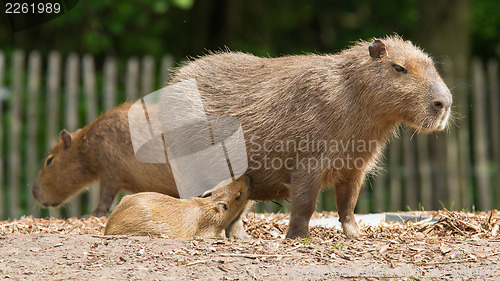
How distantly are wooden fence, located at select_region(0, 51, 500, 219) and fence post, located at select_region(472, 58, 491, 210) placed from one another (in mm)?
14

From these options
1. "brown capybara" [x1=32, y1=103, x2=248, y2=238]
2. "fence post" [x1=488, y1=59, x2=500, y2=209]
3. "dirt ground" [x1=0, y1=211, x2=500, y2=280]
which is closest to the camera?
"dirt ground" [x1=0, y1=211, x2=500, y2=280]

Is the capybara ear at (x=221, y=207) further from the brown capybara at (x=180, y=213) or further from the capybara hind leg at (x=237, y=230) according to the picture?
the capybara hind leg at (x=237, y=230)

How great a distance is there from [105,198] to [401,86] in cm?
352

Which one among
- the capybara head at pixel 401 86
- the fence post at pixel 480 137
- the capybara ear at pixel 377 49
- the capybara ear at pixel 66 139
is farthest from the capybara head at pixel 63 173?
the fence post at pixel 480 137

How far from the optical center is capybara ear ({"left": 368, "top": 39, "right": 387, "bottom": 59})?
4.44 meters

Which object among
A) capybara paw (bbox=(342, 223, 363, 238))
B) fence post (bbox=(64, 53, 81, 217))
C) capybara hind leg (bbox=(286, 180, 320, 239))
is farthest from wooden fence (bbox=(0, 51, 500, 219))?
capybara hind leg (bbox=(286, 180, 320, 239))

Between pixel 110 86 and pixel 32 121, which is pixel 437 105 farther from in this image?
pixel 32 121

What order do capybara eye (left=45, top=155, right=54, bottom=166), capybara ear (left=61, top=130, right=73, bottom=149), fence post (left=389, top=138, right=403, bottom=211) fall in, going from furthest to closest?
fence post (left=389, top=138, right=403, bottom=211), capybara eye (left=45, top=155, right=54, bottom=166), capybara ear (left=61, top=130, right=73, bottom=149)

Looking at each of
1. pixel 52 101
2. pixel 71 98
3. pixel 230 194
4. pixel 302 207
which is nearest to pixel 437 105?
pixel 302 207

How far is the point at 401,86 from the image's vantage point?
4352 mm

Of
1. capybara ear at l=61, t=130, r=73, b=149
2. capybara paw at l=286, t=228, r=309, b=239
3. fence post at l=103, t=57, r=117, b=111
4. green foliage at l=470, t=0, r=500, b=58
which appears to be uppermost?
green foliage at l=470, t=0, r=500, b=58

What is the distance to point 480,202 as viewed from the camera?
10031 mm

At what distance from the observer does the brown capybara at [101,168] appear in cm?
652

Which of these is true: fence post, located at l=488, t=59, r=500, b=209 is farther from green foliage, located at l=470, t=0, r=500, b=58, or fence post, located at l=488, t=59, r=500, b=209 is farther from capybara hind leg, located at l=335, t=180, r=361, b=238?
capybara hind leg, located at l=335, t=180, r=361, b=238
